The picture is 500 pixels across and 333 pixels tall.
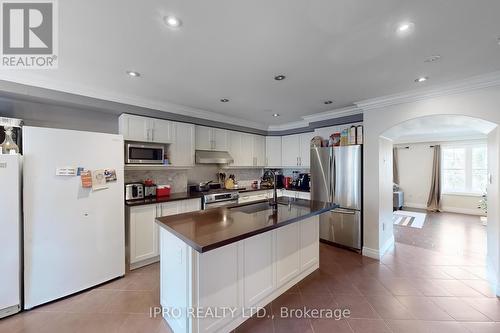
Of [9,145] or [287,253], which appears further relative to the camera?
[287,253]

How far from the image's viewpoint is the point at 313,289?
2447 mm

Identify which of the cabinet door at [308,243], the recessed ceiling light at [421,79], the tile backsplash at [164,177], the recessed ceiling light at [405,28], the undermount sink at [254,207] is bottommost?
the cabinet door at [308,243]

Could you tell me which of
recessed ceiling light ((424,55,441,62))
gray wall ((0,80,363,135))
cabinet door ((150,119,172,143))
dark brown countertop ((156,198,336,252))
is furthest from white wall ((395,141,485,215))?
cabinet door ((150,119,172,143))

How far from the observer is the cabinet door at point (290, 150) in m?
4.94

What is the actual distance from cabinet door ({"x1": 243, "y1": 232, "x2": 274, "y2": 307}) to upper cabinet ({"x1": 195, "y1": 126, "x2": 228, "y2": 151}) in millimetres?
2529

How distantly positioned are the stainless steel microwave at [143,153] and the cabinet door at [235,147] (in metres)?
1.52

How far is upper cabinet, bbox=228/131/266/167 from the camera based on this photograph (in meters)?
4.63

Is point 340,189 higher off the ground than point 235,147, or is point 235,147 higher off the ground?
point 235,147

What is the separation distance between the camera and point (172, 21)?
1490 mm

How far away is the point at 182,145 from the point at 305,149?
2.73 metres

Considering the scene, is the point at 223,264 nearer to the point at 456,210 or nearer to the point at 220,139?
the point at 220,139

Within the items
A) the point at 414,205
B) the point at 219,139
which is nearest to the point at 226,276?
the point at 219,139

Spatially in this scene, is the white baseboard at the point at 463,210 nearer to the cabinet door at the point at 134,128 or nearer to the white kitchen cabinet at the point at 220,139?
the white kitchen cabinet at the point at 220,139

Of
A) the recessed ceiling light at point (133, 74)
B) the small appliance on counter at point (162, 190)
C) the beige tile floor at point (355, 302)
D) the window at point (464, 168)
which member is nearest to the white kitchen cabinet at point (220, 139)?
the small appliance on counter at point (162, 190)
